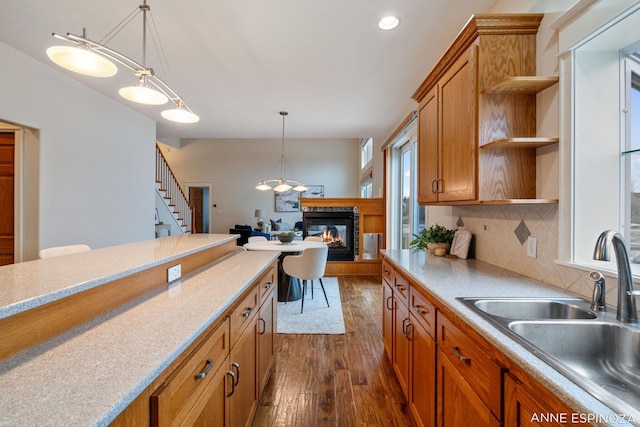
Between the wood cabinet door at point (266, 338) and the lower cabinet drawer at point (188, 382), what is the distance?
65cm

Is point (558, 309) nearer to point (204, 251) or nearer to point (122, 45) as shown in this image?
point (204, 251)

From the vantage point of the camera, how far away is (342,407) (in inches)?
Result: 71.9

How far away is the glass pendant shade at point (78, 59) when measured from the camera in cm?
145

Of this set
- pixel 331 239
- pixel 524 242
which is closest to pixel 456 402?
pixel 524 242

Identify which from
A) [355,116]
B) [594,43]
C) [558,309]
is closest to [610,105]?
[594,43]

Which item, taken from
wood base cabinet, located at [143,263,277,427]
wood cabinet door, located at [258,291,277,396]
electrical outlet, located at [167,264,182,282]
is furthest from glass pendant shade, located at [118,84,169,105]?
wood cabinet door, located at [258,291,277,396]

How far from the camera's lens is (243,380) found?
1.39 metres

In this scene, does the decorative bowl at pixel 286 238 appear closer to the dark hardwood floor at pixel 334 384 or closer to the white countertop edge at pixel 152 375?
the dark hardwood floor at pixel 334 384

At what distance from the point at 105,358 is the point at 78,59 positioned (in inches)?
64.0

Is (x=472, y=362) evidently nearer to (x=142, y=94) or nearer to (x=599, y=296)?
(x=599, y=296)

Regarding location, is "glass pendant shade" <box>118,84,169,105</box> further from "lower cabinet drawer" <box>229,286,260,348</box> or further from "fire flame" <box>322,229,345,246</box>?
"fire flame" <box>322,229,345,246</box>

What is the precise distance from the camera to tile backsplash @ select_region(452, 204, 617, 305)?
1321 mm

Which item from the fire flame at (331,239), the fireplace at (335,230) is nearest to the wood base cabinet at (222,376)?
the fireplace at (335,230)

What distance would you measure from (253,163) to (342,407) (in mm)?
8854
